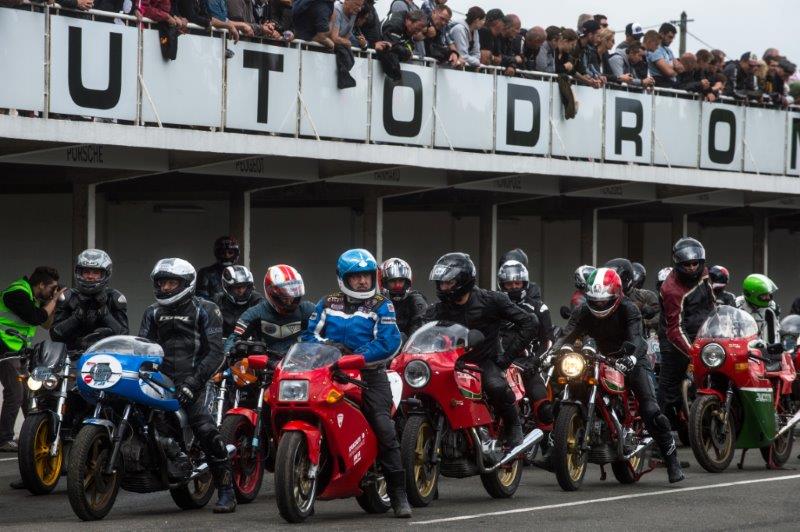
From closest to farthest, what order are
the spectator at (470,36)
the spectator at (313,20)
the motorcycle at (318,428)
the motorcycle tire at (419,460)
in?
the motorcycle at (318,428), the motorcycle tire at (419,460), the spectator at (313,20), the spectator at (470,36)

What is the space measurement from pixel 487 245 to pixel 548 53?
4.63 m

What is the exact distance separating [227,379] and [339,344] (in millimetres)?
2183

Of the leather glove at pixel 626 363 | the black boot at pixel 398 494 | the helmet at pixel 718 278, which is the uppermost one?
the helmet at pixel 718 278

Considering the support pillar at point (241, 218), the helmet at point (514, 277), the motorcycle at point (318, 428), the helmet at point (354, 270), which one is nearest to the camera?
the motorcycle at point (318, 428)

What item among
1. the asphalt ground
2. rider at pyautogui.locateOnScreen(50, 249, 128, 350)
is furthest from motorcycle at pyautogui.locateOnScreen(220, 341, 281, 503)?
Result: rider at pyautogui.locateOnScreen(50, 249, 128, 350)

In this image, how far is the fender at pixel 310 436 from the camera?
10.2 metres

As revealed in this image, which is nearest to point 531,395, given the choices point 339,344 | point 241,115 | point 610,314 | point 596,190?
point 610,314

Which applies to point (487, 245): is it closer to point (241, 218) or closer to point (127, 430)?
point (241, 218)

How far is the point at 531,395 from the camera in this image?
48.4 ft

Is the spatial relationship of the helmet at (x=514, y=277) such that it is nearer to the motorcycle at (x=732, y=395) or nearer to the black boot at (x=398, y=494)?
the motorcycle at (x=732, y=395)

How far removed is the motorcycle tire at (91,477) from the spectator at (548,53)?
13.1m

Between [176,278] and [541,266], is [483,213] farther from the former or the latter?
[176,278]

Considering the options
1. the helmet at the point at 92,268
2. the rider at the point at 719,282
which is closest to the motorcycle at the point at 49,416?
the helmet at the point at 92,268

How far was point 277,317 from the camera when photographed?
12.8 metres
